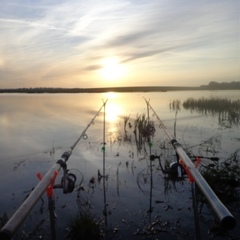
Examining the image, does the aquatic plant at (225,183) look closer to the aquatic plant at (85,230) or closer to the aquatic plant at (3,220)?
the aquatic plant at (85,230)

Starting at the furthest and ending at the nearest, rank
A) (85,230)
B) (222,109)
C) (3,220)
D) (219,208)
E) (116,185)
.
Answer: (222,109), (116,185), (3,220), (85,230), (219,208)

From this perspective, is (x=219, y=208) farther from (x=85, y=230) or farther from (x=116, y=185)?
(x=116, y=185)

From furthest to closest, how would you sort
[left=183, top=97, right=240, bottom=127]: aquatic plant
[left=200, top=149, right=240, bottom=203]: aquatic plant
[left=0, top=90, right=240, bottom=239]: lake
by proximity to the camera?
[left=183, top=97, right=240, bottom=127]: aquatic plant → [left=200, top=149, right=240, bottom=203]: aquatic plant → [left=0, top=90, right=240, bottom=239]: lake

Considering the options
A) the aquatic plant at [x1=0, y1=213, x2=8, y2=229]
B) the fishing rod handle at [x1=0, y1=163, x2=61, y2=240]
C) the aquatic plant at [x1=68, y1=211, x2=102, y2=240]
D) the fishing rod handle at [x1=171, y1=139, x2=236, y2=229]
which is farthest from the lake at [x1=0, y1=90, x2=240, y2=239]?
the fishing rod handle at [x1=171, y1=139, x2=236, y2=229]

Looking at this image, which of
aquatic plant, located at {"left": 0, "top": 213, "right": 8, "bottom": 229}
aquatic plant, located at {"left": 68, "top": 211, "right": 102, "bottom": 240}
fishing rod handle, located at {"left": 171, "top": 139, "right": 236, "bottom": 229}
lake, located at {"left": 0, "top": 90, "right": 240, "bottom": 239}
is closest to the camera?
fishing rod handle, located at {"left": 171, "top": 139, "right": 236, "bottom": 229}

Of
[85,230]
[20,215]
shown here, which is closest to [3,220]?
[85,230]

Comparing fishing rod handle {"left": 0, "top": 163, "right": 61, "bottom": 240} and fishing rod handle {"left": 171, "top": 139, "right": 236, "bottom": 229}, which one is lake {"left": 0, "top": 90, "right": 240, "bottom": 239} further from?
fishing rod handle {"left": 171, "top": 139, "right": 236, "bottom": 229}

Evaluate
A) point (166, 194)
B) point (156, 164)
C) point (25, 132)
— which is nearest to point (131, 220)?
point (166, 194)

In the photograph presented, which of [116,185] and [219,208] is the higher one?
[219,208]

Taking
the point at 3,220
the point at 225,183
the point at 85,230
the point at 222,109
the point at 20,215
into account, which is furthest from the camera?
the point at 222,109

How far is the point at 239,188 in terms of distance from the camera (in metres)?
8.04

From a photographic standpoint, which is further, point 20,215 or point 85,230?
point 85,230

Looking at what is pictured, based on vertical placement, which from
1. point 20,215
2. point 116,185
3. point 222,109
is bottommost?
point 116,185

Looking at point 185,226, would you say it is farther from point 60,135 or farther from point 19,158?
point 60,135
